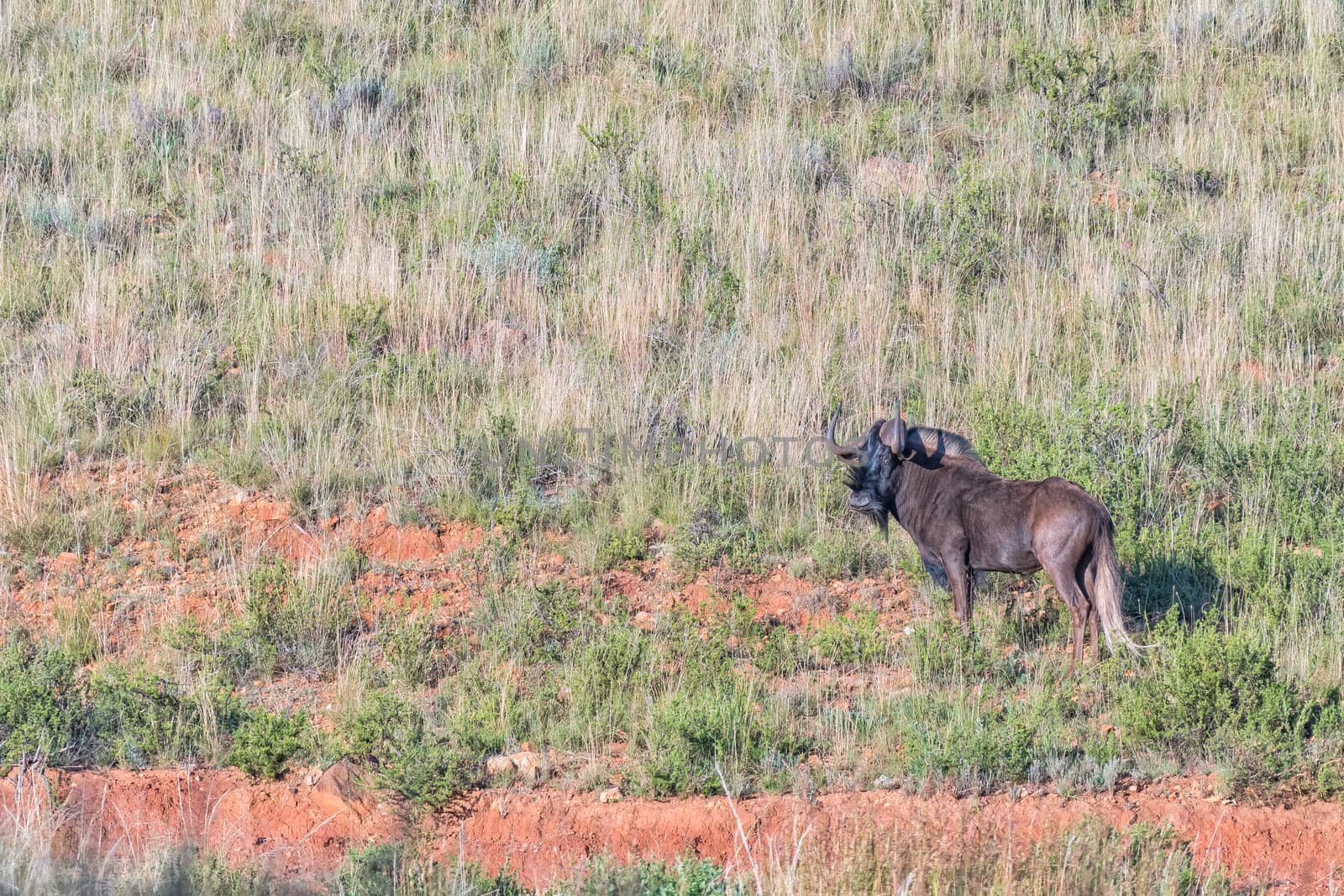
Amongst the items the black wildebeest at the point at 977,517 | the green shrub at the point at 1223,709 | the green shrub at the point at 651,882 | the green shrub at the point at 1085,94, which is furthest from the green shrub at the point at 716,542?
the green shrub at the point at 1085,94

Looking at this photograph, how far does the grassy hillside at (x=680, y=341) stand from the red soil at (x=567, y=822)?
0.18m

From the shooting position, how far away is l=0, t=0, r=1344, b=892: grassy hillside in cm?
711

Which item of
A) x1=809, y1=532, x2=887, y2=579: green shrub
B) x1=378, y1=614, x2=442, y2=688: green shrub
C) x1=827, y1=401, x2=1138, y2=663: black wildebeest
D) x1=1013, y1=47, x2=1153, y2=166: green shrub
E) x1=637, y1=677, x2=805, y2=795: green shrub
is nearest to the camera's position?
x1=637, y1=677, x2=805, y2=795: green shrub

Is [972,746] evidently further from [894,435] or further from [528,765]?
[894,435]

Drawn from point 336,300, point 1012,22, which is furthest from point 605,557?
A: point 1012,22

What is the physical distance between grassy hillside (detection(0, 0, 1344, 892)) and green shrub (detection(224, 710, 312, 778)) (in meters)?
0.03

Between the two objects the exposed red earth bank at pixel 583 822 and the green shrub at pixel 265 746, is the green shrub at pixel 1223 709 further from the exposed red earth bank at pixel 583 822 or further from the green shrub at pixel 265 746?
the green shrub at pixel 265 746

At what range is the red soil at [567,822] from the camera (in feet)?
20.0

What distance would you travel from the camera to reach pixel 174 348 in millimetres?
11000

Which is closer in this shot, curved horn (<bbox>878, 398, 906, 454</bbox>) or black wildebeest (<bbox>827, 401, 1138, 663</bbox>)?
black wildebeest (<bbox>827, 401, 1138, 663</bbox>)

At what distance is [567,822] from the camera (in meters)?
6.43

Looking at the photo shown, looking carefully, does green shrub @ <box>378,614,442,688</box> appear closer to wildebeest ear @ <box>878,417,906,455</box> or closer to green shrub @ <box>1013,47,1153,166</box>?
wildebeest ear @ <box>878,417,906,455</box>

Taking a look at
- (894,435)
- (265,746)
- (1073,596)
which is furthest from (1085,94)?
(265,746)

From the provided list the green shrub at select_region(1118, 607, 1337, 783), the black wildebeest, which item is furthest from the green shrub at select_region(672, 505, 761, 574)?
the green shrub at select_region(1118, 607, 1337, 783)
